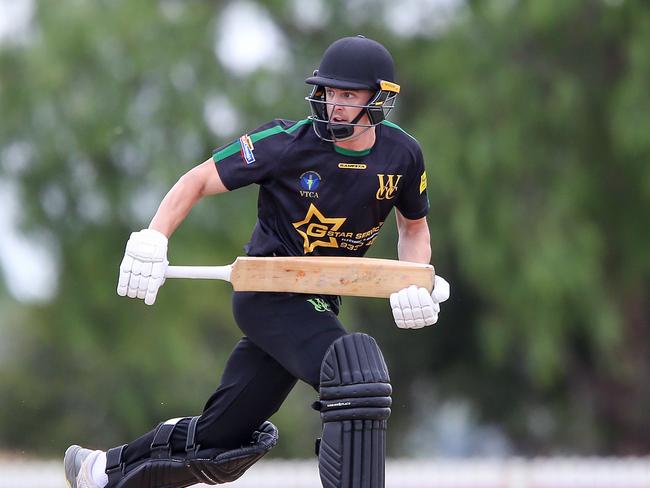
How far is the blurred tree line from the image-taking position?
1294 centimetres

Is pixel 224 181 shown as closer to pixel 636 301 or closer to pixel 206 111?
pixel 206 111

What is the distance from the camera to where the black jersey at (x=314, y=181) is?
4574 millimetres

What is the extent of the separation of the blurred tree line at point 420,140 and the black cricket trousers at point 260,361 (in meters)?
8.08

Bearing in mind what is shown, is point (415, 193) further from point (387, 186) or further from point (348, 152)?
point (348, 152)

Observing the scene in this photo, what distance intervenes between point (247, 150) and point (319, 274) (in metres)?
0.53

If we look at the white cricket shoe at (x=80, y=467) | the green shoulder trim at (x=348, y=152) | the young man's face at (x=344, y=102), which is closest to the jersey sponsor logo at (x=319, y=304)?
the green shoulder trim at (x=348, y=152)

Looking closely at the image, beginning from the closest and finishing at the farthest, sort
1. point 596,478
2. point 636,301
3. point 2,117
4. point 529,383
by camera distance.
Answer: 1. point 596,478
2. point 2,117
3. point 636,301
4. point 529,383

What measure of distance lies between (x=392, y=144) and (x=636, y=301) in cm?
1036

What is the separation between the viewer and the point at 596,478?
24.0ft

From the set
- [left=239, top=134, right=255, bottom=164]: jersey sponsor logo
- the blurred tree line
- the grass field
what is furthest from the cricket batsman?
the blurred tree line

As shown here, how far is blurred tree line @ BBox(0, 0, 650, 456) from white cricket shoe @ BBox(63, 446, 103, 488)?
25.9ft


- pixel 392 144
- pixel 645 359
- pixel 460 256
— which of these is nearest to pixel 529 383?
pixel 645 359

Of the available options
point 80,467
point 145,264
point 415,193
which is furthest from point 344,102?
point 80,467

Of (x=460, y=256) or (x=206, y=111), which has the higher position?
(x=206, y=111)
